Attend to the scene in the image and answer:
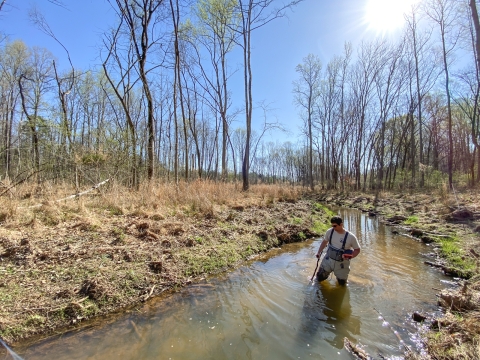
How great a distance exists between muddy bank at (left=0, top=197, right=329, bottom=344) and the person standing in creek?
2104 millimetres

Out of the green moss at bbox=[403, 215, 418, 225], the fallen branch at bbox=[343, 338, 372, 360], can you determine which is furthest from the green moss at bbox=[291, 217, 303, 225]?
the fallen branch at bbox=[343, 338, 372, 360]

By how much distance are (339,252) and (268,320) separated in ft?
6.69

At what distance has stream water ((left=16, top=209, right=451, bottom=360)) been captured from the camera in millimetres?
2963

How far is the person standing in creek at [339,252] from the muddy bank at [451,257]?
54.0 inches

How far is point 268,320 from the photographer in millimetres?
3670

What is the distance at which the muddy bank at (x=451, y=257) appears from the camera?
275cm

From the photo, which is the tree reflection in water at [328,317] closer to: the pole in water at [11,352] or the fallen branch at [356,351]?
the fallen branch at [356,351]

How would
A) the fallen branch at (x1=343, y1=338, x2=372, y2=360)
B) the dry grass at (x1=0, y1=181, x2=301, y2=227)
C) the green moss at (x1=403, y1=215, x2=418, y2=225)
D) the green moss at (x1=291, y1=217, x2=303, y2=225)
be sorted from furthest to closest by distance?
the green moss at (x1=403, y1=215, x2=418, y2=225)
the green moss at (x1=291, y1=217, x2=303, y2=225)
the dry grass at (x1=0, y1=181, x2=301, y2=227)
the fallen branch at (x1=343, y1=338, x2=372, y2=360)

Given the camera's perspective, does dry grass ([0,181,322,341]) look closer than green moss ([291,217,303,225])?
Yes

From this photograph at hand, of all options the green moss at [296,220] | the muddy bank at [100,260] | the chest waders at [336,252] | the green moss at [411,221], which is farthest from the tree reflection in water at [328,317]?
the green moss at [411,221]

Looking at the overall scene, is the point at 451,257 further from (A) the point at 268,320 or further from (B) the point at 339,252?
(A) the point at 268,320

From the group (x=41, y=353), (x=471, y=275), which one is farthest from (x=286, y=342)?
(x=471, y=275)

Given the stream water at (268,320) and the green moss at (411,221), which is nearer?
the stream water at (268,320)

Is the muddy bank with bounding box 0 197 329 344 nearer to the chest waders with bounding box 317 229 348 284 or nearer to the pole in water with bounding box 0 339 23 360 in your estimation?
the pole in water with bounding box 0 339 23 360
